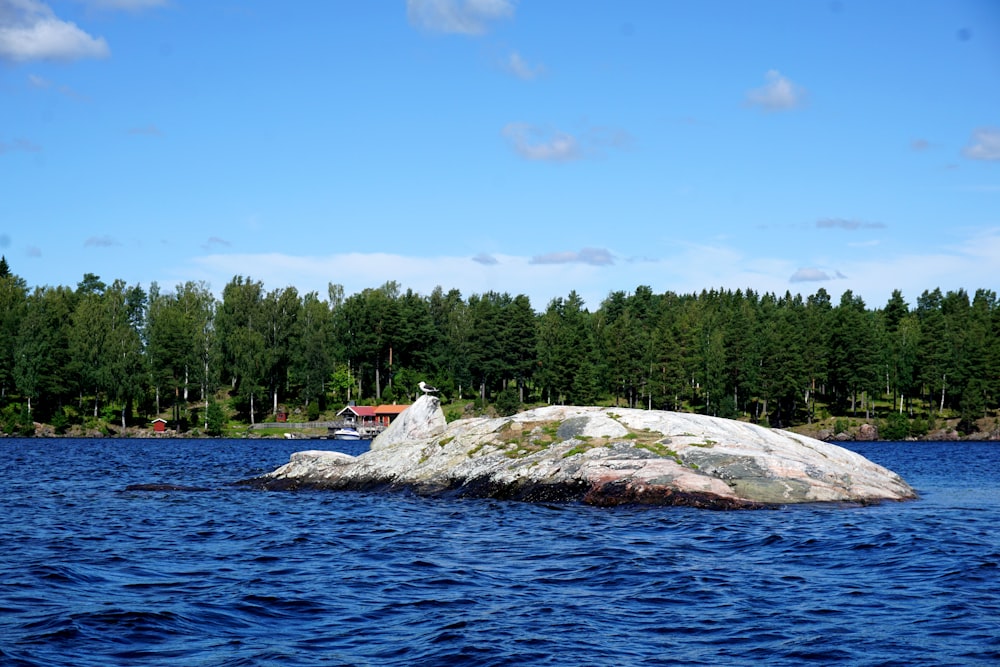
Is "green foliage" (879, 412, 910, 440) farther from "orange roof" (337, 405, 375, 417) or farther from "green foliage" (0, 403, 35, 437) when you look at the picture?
"green foliage" (0, 403, 35, 437)

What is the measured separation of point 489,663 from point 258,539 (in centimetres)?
1277

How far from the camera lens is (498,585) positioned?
17625 millimetres

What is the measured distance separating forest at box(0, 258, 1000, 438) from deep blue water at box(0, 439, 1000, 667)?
9243 cm

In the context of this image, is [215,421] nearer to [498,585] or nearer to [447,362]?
[447,362]

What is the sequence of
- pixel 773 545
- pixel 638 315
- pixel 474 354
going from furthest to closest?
pixel 638 315, pixel 474 354, pixel 773 545

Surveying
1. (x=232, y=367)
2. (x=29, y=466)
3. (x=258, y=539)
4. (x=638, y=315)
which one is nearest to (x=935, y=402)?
(x=638, y=315)

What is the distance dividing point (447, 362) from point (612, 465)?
368ft

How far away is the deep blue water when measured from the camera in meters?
13.2

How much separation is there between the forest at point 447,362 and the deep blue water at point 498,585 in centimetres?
9243

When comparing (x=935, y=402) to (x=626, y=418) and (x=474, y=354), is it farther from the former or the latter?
(x=626, y=418)

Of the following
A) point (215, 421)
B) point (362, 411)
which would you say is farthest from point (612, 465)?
point (362, 411)

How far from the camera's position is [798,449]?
111 feet

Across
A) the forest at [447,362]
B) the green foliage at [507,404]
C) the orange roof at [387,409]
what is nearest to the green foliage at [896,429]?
the forest at [447,362]

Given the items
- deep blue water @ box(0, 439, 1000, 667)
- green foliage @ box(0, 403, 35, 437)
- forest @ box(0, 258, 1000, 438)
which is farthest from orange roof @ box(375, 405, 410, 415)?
Result: deep blue water @ box(0, 439, 1000, 667)
